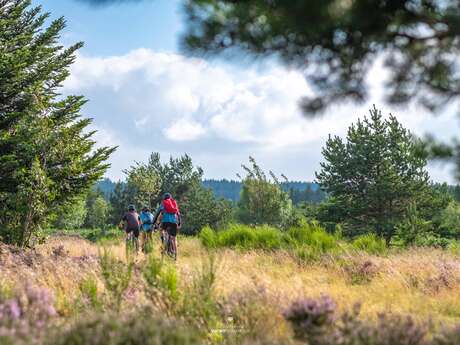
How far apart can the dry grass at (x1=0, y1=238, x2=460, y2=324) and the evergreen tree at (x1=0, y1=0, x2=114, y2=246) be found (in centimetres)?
283

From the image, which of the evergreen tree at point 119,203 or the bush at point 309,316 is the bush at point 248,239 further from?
the evergreen tree at point 119,203

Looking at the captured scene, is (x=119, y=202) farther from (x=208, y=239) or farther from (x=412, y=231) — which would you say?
(x=208, y=239)

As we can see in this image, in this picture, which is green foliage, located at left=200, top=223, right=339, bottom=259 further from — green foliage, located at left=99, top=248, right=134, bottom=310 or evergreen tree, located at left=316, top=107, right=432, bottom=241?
evergreen tree, located at left=316, top=107, right=432, bottom=241

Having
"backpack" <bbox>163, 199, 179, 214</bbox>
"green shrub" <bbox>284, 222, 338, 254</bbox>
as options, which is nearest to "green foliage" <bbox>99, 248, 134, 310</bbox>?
"backpack" <bbox>163, 199, 179, 214</bbox>

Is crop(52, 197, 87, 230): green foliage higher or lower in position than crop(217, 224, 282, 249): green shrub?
higher

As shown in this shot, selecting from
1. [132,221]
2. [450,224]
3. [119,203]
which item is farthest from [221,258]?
[119,203]

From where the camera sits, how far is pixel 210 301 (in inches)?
222

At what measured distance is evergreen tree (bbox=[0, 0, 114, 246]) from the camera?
1508 cm

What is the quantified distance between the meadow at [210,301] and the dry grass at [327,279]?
0.02m

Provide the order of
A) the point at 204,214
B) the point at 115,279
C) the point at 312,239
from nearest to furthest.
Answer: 1. the point at 115,279
2. the point at 312,239
3. the point at 204,214

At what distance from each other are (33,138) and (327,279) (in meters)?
9.58

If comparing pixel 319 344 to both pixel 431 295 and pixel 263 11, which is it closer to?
pixel 263 11

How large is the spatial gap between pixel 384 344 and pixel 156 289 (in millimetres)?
2704

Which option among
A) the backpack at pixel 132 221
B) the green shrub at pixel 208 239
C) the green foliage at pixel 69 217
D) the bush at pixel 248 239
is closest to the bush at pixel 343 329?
the bush at pixel 248 239
